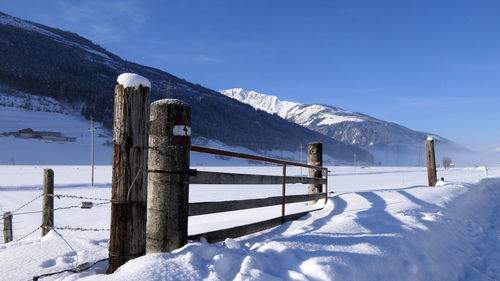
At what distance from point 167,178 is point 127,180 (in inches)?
13.7

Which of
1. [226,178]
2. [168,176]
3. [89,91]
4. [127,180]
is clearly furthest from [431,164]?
[89,91]

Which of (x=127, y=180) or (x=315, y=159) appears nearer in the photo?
(x=127, y=180)

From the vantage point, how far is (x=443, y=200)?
24.6 feet

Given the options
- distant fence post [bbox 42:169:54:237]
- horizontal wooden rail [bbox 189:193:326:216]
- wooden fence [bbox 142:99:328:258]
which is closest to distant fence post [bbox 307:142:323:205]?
horizontal wooden rail [bbox 189:193:326:216]

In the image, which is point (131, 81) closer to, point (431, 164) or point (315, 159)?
point (315, 159)

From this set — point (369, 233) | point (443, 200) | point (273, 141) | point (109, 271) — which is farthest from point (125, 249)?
A: point (273, 141)

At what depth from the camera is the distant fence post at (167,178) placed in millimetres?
3105

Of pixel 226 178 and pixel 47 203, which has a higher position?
pixel 226 178

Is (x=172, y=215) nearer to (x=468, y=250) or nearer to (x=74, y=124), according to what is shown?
(x=468, y=250)

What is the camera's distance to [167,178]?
10.2ft

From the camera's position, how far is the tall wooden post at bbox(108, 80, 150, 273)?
2.88 meters

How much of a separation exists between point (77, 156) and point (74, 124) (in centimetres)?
3079

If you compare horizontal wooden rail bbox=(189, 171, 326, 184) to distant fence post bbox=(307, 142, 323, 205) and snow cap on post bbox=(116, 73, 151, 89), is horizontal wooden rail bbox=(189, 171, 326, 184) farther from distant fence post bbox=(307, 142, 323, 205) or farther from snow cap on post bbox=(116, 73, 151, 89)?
distant fence post bbox=(307, 142, 323, 205)

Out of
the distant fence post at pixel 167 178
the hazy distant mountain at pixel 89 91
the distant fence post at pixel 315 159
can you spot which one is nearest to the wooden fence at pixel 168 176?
the distant fence post at pixel 167 178
